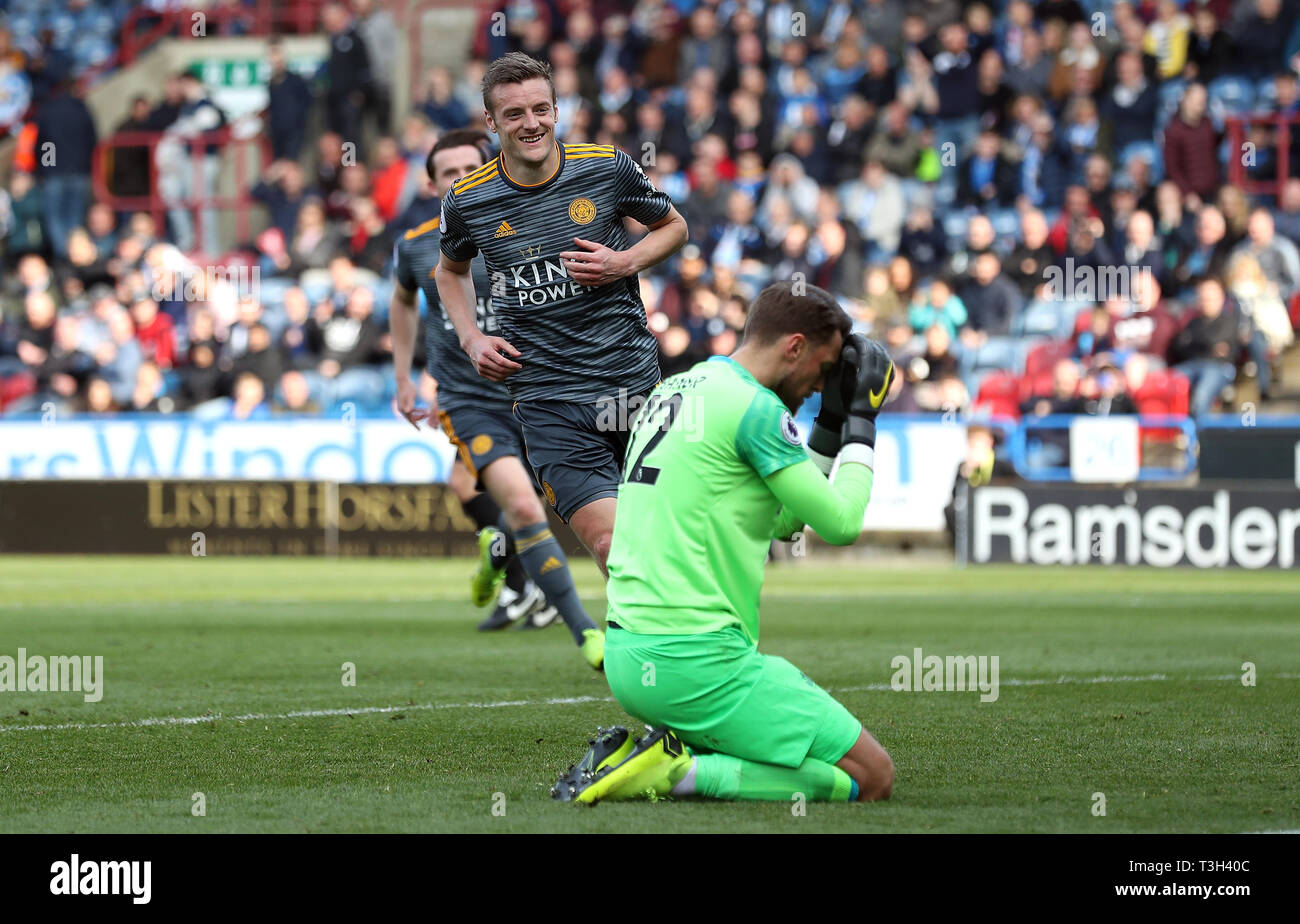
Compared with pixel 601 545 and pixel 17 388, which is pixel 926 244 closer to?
pixel 17 388

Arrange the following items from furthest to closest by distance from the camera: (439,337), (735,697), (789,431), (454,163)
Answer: (439,337) < (454,163) < (735,697) < (789,431)

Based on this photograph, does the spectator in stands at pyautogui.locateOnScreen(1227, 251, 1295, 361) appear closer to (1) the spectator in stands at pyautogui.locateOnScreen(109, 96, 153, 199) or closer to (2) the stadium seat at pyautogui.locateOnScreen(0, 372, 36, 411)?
(2) the stadium seat at pyautogui.locateOnScreen(0, 372, 36, 411)

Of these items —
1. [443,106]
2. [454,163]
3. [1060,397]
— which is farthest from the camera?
[443,106]

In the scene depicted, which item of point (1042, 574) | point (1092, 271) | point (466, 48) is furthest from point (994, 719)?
point (466, 48)

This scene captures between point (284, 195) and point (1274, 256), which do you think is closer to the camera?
point (1274, 256)

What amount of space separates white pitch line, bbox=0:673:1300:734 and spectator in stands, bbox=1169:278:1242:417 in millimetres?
9461

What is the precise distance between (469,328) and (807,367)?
241cm

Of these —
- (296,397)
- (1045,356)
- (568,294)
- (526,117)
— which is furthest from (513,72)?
(296,397)

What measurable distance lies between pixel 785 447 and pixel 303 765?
1987mm

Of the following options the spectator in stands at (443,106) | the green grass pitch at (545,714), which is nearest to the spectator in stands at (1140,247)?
the green grass pitch at (545,714)

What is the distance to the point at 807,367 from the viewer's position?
5.25m

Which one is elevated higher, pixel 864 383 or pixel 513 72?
pixel 513 72

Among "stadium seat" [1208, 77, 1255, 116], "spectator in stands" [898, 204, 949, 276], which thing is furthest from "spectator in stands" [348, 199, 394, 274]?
"stadium seat" [1208, 77, 1255, 116]

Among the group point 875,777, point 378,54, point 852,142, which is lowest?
point 875,777
